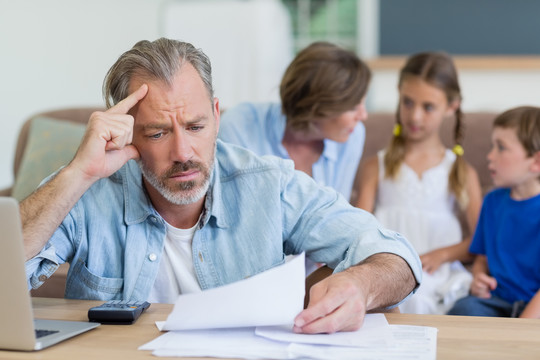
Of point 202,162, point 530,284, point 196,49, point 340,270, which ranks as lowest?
point 530,284

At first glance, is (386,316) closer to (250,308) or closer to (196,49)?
(250,308)

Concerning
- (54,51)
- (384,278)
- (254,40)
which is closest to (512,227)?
(384,278)

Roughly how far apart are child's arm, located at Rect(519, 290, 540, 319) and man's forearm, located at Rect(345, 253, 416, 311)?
719 mm

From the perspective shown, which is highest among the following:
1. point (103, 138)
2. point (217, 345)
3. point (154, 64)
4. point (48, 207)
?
point (154, 64)

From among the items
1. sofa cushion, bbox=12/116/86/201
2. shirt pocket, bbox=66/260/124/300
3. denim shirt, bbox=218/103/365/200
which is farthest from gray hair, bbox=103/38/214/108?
sofa cushion, bbox=12/116/86/201

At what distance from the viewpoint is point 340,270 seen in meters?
1.30

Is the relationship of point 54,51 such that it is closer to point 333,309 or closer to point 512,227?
point 512,227

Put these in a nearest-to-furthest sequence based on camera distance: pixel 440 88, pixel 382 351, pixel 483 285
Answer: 1. pixel 382 351
2. pixel 483 285
3. pixel 440 88

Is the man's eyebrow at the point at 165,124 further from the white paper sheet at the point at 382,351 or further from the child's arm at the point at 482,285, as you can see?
the child's arm at the point at 482,285

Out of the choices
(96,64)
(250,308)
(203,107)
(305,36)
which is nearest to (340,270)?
(250,308)

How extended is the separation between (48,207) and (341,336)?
61cm

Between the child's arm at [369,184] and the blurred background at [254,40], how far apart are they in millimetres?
1316

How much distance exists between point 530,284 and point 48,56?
3296 millimetres

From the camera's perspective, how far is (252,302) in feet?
3.38
